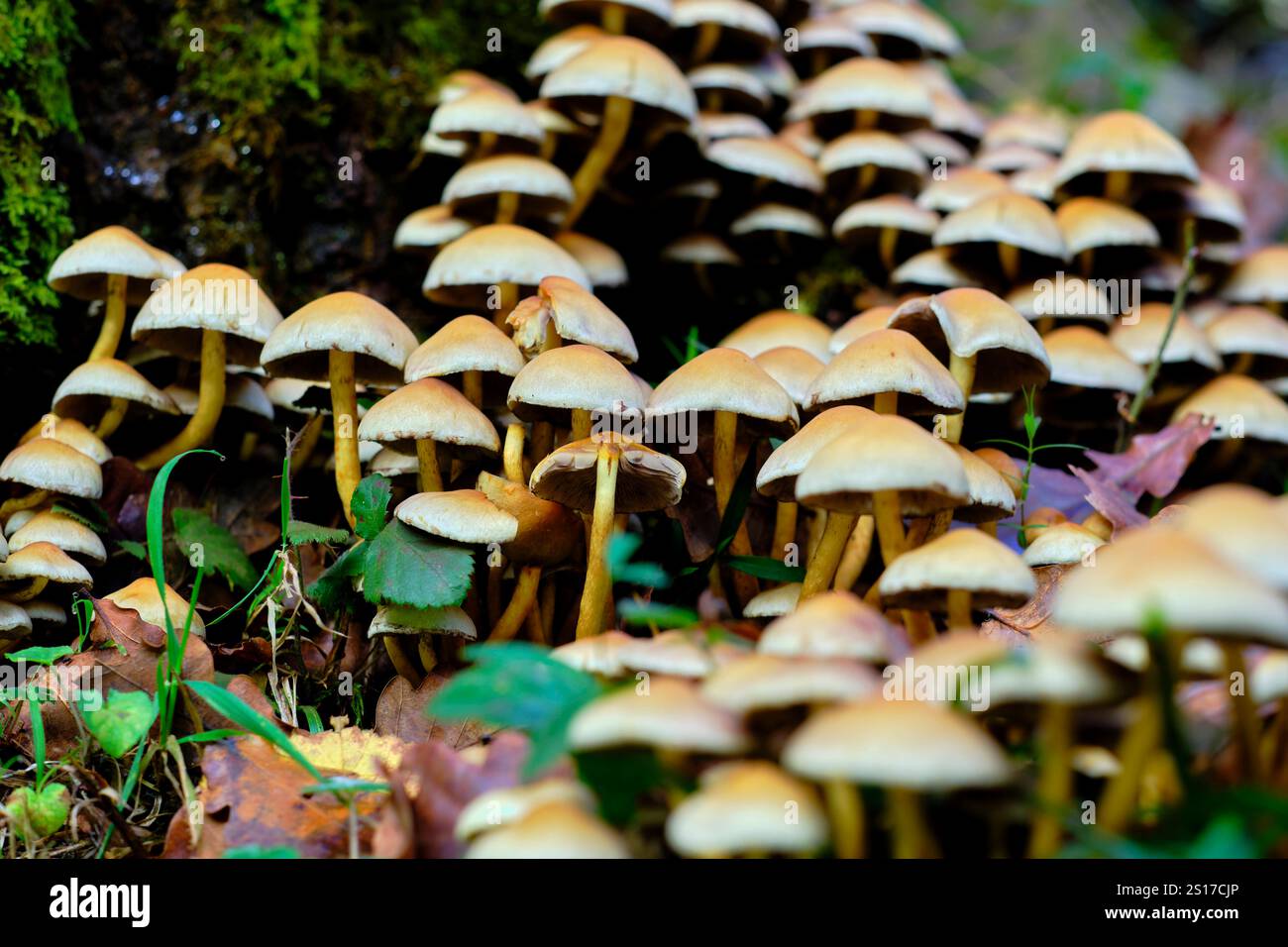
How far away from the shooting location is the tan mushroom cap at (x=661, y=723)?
1229 millimetres

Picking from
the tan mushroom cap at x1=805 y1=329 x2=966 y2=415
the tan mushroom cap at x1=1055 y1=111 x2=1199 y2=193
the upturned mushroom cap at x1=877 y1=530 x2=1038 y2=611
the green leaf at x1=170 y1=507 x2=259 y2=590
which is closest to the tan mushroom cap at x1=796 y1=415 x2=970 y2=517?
the upturned mushroom cap at x1=877 y1=530 x2=1038 y2=611

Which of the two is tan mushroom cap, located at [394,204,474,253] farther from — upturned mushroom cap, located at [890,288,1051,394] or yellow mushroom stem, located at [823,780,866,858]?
yellow mushroom stem, located at [823,780,866,858]

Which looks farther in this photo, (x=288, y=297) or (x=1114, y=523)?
(x=288, y=297)

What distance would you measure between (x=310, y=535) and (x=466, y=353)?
54 centimetres

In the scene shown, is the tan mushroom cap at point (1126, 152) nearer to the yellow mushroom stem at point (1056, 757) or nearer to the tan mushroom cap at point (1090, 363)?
the tan mushroom cap at point (1090, 363)

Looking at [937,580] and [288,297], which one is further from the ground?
[288,297]

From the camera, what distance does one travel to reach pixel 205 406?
3.07m

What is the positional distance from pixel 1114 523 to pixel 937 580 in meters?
1.36

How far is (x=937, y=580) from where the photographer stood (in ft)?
5.10

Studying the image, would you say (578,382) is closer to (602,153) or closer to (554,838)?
(554,838)

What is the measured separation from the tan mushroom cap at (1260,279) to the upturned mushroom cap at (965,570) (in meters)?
2.86

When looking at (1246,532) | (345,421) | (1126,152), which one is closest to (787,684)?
(1246,532)
